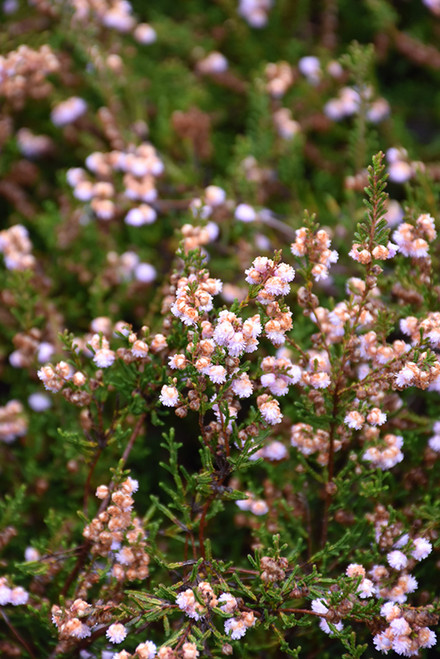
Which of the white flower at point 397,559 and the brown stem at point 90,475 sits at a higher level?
the white flower at point 397,559

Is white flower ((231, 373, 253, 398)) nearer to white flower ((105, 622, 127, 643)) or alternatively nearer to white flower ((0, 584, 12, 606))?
white flower ((105, 622, 127, 643))

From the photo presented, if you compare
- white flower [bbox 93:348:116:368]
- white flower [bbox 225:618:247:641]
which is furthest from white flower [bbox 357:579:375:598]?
white flower [bbox 93:348:116:368]

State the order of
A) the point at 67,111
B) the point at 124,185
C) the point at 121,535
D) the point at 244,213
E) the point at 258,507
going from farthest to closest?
1. the point at 67,111
2. the point at 124,185
3. the point at 244,213
4. the point at 258,507
5. the point at 121,535

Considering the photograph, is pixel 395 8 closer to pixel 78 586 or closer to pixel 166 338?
pixel 166 338

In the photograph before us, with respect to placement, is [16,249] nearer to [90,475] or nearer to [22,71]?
[22,71]

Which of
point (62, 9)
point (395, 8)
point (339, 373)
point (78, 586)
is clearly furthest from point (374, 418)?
point (395, 8)

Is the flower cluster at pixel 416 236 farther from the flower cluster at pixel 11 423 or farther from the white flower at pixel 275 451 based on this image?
the flower cluster at pixel 11 423

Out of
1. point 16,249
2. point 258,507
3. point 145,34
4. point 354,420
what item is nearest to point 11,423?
point 16,249

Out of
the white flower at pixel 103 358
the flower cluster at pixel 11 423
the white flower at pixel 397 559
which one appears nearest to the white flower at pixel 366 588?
the white flower at pixel 397 559
